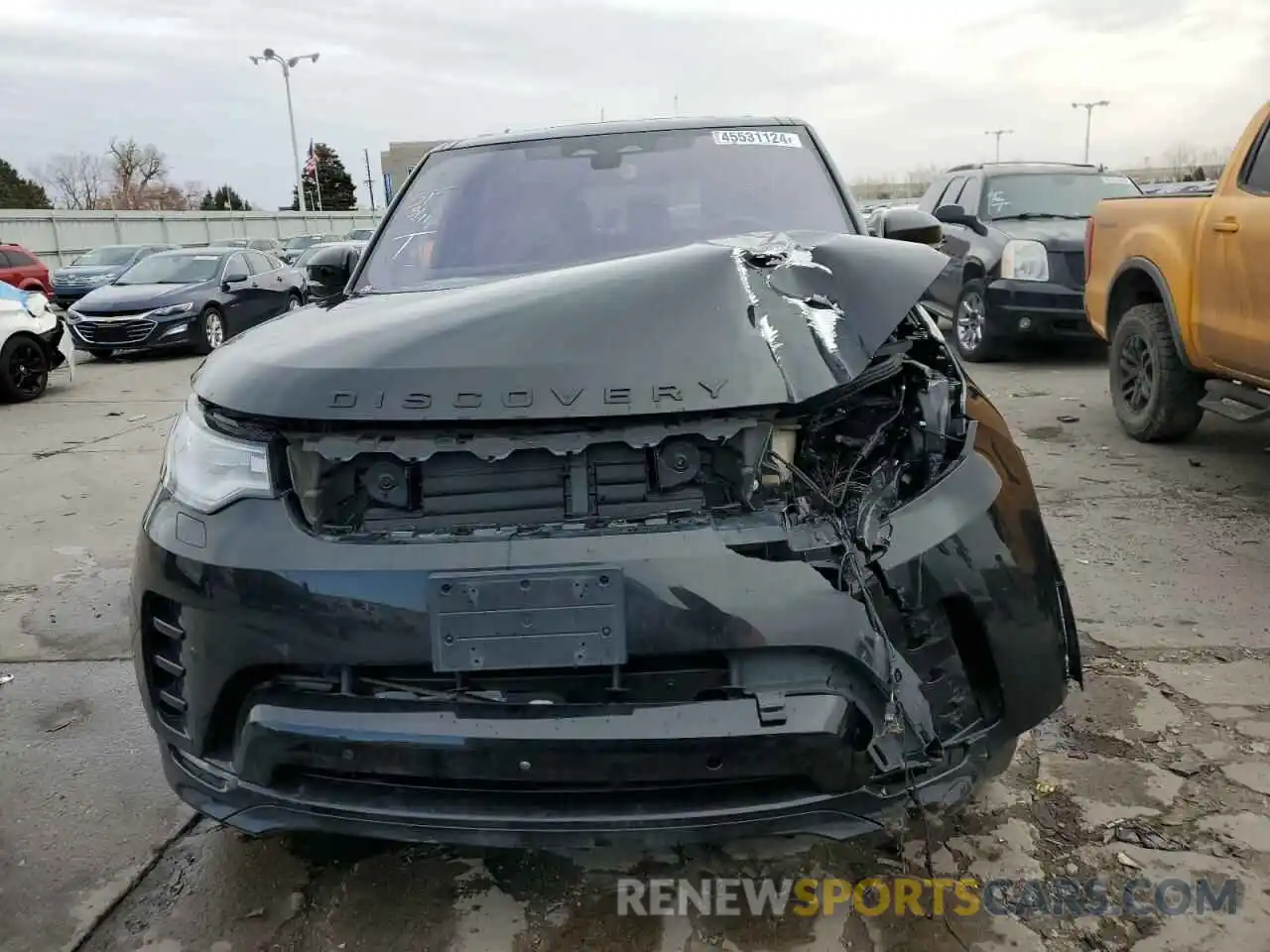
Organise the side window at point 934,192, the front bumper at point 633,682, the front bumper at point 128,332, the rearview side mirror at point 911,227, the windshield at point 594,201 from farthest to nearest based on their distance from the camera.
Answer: the front bumper at point 128,332
the side window at point 934,192
the rearview side mirror at point 911,227
the windshield at point 594,201
the front bumper at point 633,682

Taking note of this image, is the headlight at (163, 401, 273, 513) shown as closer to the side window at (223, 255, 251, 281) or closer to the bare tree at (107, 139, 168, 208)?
the side window at (223, 255, 251, 281)

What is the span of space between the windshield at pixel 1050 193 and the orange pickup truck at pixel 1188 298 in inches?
120

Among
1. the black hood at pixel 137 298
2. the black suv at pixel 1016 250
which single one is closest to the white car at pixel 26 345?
the black hood at pixel 137 298

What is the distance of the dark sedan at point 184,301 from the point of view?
1241 cm

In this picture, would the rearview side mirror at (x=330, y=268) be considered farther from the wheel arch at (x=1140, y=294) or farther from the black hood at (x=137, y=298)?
the black hood at (x=137, y=298)

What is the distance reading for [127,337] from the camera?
489 inches

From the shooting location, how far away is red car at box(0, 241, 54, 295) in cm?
1736

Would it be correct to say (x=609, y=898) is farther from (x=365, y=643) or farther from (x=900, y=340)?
(x=900, y=340)

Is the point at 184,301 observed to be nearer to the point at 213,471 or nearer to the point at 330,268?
the point at 330,268

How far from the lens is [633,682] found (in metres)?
1.71

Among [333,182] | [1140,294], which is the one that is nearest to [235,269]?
[1140,294]

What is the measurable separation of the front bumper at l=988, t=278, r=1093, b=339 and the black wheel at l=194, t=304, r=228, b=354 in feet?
31.2

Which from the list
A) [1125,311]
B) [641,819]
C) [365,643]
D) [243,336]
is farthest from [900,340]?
[1125,311]

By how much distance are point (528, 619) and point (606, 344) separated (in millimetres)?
533
